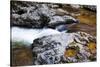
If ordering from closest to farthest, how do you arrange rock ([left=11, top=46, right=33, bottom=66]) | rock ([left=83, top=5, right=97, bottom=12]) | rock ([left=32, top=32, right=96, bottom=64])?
rock ([left=11, top=46, right=33, bottom=66])
rock ([left=32, top=32, right=96, bottom=64])
rock ([left=83, top=5, right=97, bottom=12])

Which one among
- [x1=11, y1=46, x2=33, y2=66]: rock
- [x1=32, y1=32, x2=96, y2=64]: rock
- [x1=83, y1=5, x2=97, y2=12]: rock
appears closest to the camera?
[x1=11, y1=46, x2=33, y2=66]: rock

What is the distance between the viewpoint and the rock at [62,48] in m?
2.15

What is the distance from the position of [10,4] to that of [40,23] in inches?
16.2

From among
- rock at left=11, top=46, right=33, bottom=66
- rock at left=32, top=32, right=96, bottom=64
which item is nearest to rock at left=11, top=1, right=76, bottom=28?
rock at left=32, top=32, right=96, bottom=64

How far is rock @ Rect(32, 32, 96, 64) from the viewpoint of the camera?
2146mm

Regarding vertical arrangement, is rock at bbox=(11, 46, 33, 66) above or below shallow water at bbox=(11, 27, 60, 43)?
below

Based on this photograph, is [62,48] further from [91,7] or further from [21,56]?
[91,7]

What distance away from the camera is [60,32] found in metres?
2.23

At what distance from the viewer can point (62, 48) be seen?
223cm

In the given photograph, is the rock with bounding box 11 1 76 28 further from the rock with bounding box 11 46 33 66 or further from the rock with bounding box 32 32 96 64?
the rock with bounding box 11 46 33 66

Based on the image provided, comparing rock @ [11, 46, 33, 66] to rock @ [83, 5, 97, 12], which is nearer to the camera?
rock @ [11, 46, 33, 66]

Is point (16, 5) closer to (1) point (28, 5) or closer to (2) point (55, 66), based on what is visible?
(1) point (28, 5)

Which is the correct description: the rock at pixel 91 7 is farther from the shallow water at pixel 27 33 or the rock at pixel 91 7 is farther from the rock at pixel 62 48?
the shallow water at pixel 27 33

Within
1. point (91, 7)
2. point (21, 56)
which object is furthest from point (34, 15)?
point (91, 7)
